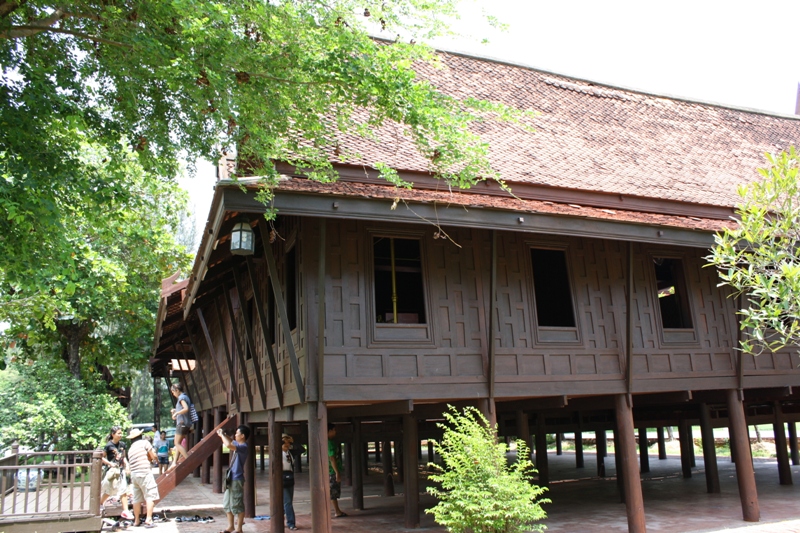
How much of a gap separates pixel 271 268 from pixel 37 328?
17121mm

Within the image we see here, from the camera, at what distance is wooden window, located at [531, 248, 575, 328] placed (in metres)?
13.5

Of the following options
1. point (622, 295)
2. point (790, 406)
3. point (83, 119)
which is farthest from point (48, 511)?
point (790, 406)

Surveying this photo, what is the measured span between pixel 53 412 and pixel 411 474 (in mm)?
12659

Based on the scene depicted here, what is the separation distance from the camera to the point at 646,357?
1048 centimetres

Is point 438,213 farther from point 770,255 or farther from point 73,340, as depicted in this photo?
point 73,340

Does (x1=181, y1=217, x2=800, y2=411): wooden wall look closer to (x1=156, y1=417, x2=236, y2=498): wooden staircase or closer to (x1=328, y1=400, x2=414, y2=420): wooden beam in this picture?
(x1=328, y1=400, x2=414, y2=420): wooden beam

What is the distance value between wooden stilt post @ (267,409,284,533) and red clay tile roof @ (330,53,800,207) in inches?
181

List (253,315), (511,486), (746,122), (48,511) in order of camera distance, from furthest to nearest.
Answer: (746,122)
(253,315)
(48,511)
(511,486)

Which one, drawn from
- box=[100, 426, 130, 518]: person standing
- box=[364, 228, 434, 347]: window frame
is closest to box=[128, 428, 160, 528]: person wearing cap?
box=[100, 426, 130, 518]: person standing

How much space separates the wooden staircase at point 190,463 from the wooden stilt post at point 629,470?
8.09m

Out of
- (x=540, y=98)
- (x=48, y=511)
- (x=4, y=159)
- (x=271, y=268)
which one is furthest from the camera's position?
(x=540, y=98)

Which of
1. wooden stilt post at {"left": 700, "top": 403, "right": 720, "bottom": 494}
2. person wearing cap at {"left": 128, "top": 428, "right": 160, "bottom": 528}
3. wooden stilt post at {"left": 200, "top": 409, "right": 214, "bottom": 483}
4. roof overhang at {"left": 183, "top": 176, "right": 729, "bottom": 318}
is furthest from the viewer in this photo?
wooden stilt post at {"left": 200, "top": 409, "right": 214, "bottom": 483}

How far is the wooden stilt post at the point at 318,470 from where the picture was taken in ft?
26.1

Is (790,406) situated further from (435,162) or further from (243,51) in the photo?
(243,51)
